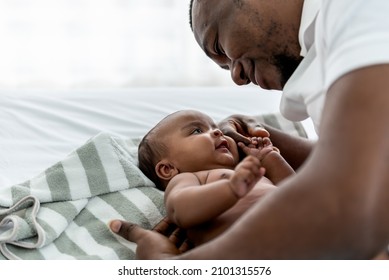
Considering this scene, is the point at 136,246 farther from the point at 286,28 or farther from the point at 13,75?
the point at 13,75

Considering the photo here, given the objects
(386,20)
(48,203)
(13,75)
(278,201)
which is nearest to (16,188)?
(48,203)

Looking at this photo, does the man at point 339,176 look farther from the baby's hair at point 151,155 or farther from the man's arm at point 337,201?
the baby's hair at point 151,155

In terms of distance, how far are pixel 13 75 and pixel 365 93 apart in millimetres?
1821

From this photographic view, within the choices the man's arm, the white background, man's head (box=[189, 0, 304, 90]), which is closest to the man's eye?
man's head (box=[189, 0, 304, 90])

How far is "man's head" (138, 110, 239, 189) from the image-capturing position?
1435 mm

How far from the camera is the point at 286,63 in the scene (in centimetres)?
142

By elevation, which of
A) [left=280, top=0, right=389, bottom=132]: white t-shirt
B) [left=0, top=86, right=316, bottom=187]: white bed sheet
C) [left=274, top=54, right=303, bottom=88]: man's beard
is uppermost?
[left=280, top=0, right=389, bottom=132]: white t-shirt

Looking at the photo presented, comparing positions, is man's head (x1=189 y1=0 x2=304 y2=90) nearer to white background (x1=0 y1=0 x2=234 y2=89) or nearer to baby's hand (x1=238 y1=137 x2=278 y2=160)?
baby's hand (x1=238 y1=137 x2=278 y2=160)

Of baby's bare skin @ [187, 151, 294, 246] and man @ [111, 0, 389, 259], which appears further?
baby's bare skin @ [187, 151, 294, 246]

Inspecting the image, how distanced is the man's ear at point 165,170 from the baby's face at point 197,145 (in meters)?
0.01

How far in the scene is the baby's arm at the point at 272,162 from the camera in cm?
144

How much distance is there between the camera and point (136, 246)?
126cm

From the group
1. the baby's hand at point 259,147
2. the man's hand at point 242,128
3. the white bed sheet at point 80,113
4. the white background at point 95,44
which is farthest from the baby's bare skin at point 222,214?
the white background at point 95,44

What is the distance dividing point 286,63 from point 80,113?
2.55ft
